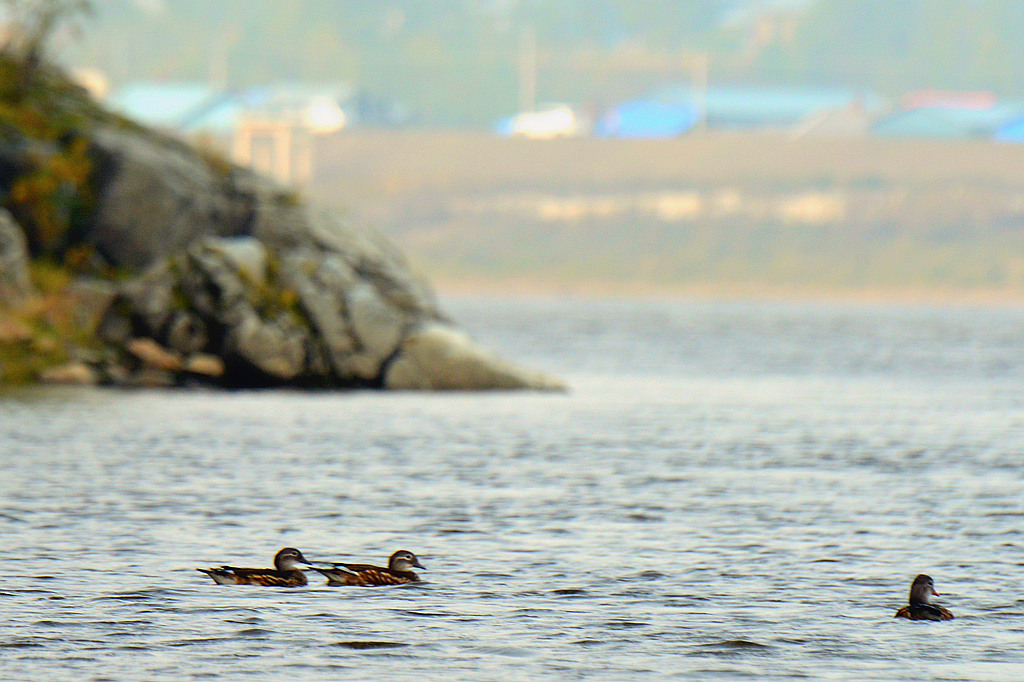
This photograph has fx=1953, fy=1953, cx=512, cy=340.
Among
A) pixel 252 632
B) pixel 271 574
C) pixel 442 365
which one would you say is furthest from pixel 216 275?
pixel 252 632

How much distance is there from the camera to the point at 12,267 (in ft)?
157

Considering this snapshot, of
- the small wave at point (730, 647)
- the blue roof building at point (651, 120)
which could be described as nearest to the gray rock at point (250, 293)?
the small wave at point (730, 647)

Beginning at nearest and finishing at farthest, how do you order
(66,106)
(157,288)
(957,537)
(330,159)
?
(957,537), (157,288), (66,106), (330,159)

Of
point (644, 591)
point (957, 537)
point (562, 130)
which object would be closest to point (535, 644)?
point (644, 591)

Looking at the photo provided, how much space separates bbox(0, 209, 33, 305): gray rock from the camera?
4769cm

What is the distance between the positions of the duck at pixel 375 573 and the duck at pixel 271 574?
359mm

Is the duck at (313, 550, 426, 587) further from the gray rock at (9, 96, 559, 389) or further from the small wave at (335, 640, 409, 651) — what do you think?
the gray rock at (9, 96, 559, 389)

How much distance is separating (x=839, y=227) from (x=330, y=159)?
39.4m

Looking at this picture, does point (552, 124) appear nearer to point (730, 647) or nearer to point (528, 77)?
point (528, 77)

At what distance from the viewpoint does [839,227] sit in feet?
463

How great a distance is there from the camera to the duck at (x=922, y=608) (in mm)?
18391

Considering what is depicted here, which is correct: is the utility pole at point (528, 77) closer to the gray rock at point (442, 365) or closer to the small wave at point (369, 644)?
the gray rock at point (442, 365)

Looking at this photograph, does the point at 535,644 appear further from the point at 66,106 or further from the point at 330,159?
the point at 330,159

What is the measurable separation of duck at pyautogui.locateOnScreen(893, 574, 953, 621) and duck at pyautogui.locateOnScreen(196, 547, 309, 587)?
6.08 meters
